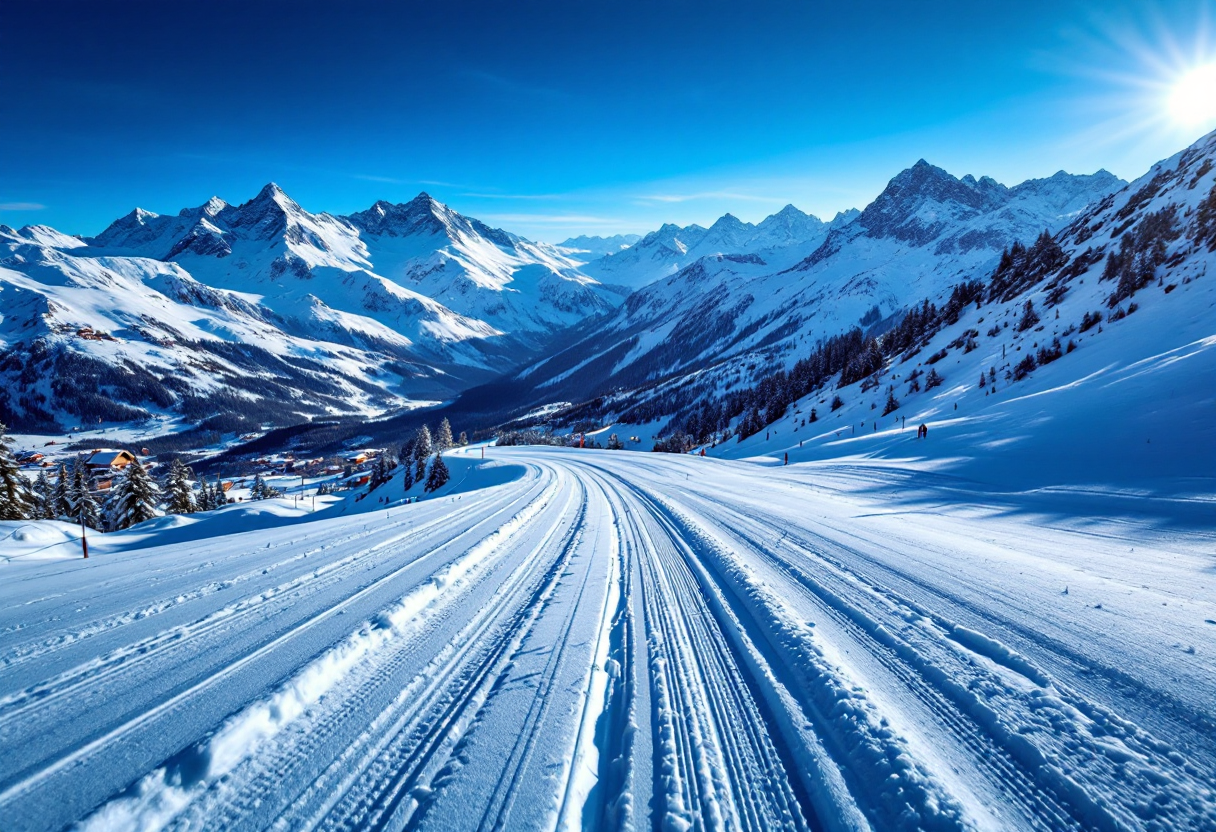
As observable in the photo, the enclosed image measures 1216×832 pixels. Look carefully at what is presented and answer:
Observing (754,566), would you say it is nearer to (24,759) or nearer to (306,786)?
(306,786)

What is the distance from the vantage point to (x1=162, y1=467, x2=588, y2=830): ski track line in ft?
7.92

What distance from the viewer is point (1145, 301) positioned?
2572 cm

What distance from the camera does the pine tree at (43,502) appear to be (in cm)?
2677

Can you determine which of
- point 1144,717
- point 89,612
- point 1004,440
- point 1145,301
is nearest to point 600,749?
point 1144,717

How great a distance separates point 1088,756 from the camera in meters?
2.67

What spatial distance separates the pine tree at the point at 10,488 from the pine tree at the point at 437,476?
63.4ft

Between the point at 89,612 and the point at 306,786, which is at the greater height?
the point at 89,612

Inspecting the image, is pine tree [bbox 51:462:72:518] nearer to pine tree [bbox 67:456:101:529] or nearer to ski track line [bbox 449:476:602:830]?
pine tree [bbox 67:456:101:529]

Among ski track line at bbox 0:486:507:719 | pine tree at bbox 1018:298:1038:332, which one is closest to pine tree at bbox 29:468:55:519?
ski track line at bbox 0:486:507:719

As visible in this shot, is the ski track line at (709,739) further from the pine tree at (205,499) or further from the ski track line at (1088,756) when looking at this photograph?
the pine tree at (205,499)

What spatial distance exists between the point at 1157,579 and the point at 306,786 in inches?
337

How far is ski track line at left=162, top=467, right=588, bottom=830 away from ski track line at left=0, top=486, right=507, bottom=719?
1.81 m

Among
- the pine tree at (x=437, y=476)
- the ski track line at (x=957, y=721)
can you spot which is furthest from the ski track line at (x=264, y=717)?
the pine tree at (x=437, y=476)

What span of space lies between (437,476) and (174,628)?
2860cm
